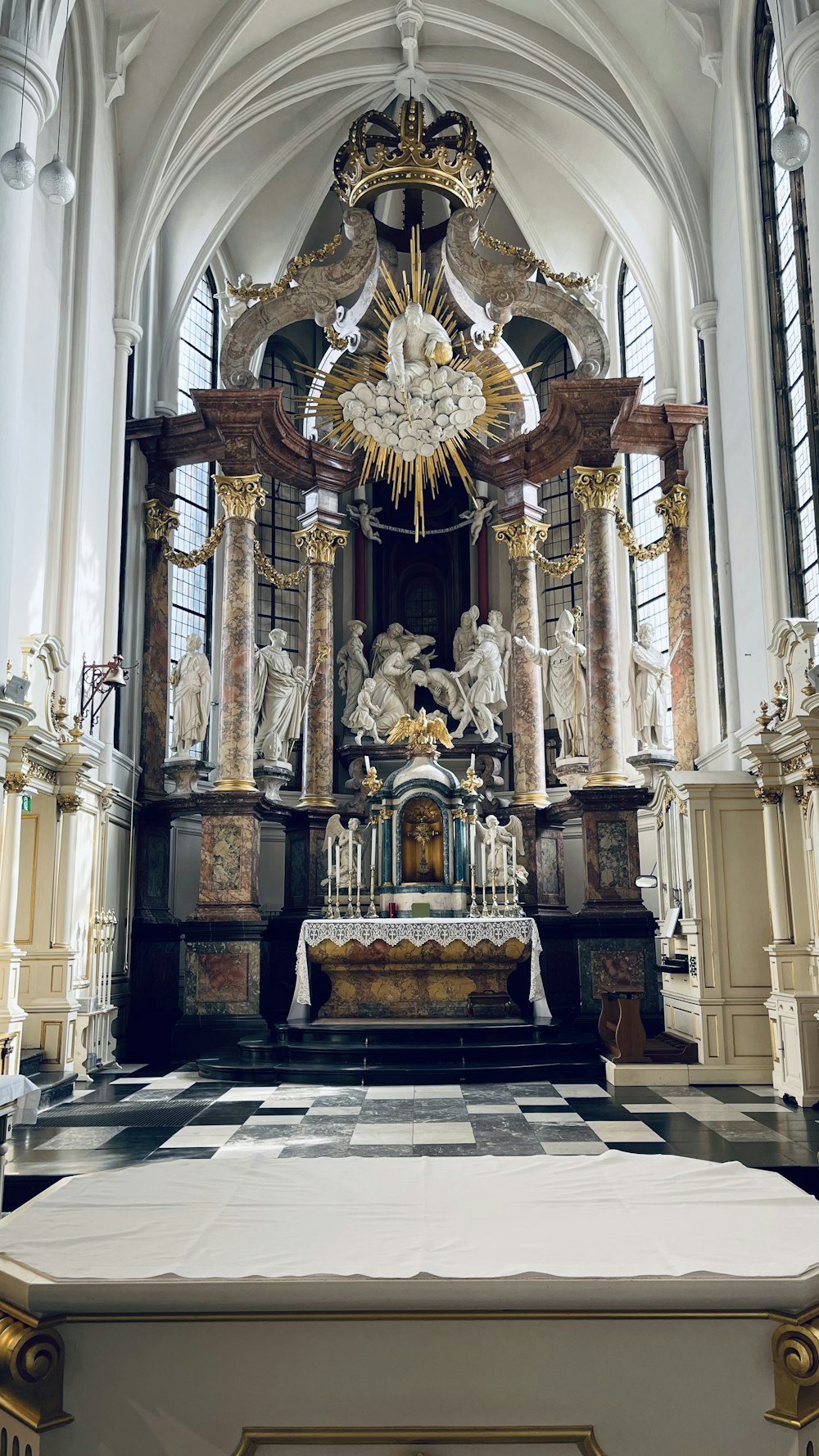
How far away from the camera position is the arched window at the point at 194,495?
692 inches

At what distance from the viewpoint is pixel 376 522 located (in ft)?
62.1

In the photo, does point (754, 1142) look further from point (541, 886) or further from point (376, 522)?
point (376, 522)

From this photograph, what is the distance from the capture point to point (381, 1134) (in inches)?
317

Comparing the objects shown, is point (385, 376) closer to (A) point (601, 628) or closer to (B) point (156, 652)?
(A) point (601, 628)

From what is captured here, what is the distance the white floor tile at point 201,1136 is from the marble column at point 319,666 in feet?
24.2

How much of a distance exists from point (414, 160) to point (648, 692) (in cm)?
712

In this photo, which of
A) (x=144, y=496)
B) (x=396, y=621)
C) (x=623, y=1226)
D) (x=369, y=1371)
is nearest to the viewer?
(x=369, y=1371)

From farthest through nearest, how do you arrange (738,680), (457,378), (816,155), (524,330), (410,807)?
(524,330) < (410,807) < (738,680) < (457,378) < (816,155)

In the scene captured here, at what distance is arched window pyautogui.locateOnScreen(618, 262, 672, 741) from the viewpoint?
17219 mm

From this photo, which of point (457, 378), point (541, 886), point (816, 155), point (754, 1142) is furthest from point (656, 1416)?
point (541, 886)

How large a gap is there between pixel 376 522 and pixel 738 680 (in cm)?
757

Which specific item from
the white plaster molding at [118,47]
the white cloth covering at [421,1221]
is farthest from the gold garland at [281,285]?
the white cloth covering at [421,1221]

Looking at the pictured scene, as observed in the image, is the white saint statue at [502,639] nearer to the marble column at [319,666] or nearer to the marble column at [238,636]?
the marble column at [319,666]

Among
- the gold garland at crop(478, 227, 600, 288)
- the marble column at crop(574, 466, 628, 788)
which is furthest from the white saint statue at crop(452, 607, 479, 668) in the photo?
the gold garland at crop(478, 227, 600, 288)
